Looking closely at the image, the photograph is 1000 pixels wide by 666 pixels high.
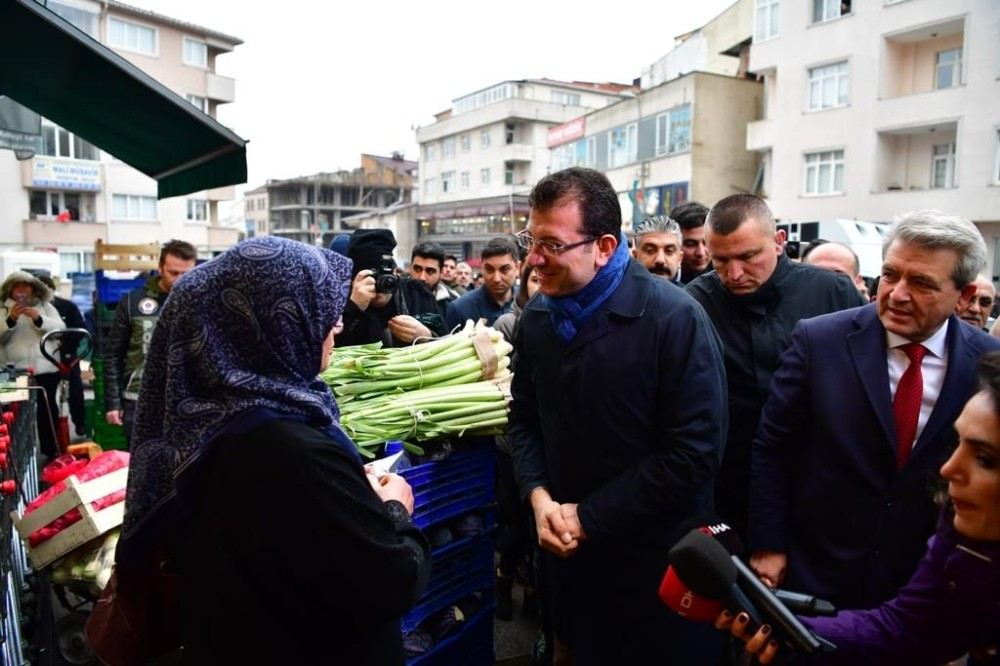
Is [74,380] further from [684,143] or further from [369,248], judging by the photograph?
[684,143]

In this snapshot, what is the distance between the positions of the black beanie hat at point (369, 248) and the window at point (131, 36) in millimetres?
38381

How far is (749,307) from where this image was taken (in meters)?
3.42

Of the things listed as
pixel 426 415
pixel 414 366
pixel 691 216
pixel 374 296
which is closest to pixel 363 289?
pixel 374 296

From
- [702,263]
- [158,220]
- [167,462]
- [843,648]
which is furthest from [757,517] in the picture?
[158,220]

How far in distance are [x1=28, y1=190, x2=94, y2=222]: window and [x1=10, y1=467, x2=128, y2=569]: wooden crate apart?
116ft

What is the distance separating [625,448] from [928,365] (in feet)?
3.65

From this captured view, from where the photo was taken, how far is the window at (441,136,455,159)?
182 feet

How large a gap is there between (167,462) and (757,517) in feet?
6.96

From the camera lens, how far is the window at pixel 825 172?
2469cm

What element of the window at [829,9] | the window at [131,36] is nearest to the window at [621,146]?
the window at [829,9]

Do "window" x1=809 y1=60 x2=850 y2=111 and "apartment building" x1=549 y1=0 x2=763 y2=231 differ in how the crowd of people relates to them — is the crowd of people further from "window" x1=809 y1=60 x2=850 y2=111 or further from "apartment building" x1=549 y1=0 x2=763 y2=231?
"apartment building" x1=549 y1=0 x2=763 y2=231

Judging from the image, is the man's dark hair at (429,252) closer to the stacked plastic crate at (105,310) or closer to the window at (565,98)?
→ the stacked plastic crate at (105,310)

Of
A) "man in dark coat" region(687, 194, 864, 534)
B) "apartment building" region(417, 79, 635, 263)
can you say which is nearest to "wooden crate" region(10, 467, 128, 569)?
"man in dark coat" region(687, 194, 864, 534)

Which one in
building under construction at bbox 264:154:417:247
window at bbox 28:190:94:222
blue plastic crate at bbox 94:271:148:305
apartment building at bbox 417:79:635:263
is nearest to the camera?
blue plastic crate at bbox 94:271:148:305
